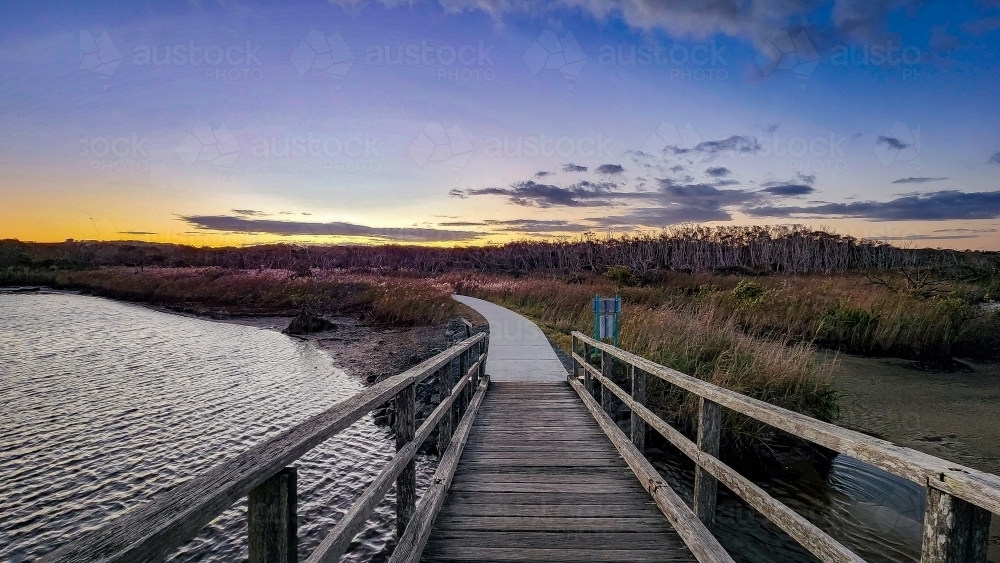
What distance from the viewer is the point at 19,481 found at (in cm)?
666

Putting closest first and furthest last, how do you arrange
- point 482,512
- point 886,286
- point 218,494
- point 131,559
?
point 131,559 → point 218,494 → point 482,512 → point 886,286

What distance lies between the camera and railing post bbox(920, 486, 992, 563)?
Answer: 5.13 ft

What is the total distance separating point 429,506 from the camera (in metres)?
3.63

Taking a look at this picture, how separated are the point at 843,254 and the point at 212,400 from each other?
8912 centimetres

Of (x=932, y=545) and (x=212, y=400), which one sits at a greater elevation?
(x=932, y=545)

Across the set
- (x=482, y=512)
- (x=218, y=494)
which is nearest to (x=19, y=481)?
(x=482, y=512)

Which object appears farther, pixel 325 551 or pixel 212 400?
pixel 212 400

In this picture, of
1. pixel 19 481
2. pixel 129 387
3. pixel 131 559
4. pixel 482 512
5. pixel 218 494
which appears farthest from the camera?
pixel 129 387

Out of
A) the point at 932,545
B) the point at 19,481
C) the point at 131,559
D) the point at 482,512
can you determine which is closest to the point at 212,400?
the point at 19,481

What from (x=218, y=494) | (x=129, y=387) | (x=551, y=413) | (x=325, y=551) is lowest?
(x=129, y=387)

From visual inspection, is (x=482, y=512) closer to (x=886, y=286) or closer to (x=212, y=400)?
(x=212, y=400)

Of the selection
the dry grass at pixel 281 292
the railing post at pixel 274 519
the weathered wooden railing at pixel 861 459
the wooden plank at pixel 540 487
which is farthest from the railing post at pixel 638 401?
the dry grass at pixel 281 292

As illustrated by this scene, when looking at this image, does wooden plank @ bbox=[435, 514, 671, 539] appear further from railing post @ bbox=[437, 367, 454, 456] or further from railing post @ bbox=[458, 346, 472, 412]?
railing post @ bbox=[458, 346, 472, 412]

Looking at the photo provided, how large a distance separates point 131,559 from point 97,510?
264 inches
